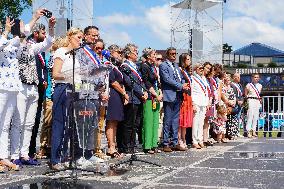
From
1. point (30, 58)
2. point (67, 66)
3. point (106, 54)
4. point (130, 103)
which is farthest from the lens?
point (130, 103)

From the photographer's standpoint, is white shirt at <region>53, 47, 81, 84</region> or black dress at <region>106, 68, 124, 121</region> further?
black dress at <region>106, 68, 124, 121</region>

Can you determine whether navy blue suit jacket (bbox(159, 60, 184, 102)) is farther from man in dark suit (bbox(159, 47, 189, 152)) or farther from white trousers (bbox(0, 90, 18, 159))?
white trousers (bbox(0, 90, 18, 159))

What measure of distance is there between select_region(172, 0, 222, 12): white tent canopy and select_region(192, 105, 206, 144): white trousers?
17.6 metres

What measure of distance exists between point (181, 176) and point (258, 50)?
63.2m

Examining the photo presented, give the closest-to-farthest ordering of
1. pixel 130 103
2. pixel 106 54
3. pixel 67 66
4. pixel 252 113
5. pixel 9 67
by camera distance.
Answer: pixel 67 66 < pixel 9 67 < pixel 106 54 < pixel 130 103 < pixel 252 113

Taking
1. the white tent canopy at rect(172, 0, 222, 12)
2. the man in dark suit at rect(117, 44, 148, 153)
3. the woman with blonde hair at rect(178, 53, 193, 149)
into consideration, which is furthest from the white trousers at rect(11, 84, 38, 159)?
the white tent canopy at rect(172, 0, 222, 12)

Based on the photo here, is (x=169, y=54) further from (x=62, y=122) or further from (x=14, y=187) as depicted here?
(x=14, y=187)

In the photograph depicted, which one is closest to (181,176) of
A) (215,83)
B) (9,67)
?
(9,67)

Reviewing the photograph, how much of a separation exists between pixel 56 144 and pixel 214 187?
88.7 inches

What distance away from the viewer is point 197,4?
27.8m

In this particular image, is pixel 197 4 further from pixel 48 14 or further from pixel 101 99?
pixel 48 14

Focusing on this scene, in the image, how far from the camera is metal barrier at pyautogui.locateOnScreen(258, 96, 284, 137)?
57.0 ft

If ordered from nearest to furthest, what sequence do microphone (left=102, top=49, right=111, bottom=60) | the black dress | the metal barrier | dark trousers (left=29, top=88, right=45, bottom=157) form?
1. dark trousers (left=29, top=88, right=45, bottom=157)
2. microphone (left=102, top=49, right=111, bottom=60)
3. the black dress
4. the metal barrier

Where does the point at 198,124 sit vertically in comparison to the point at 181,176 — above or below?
above
